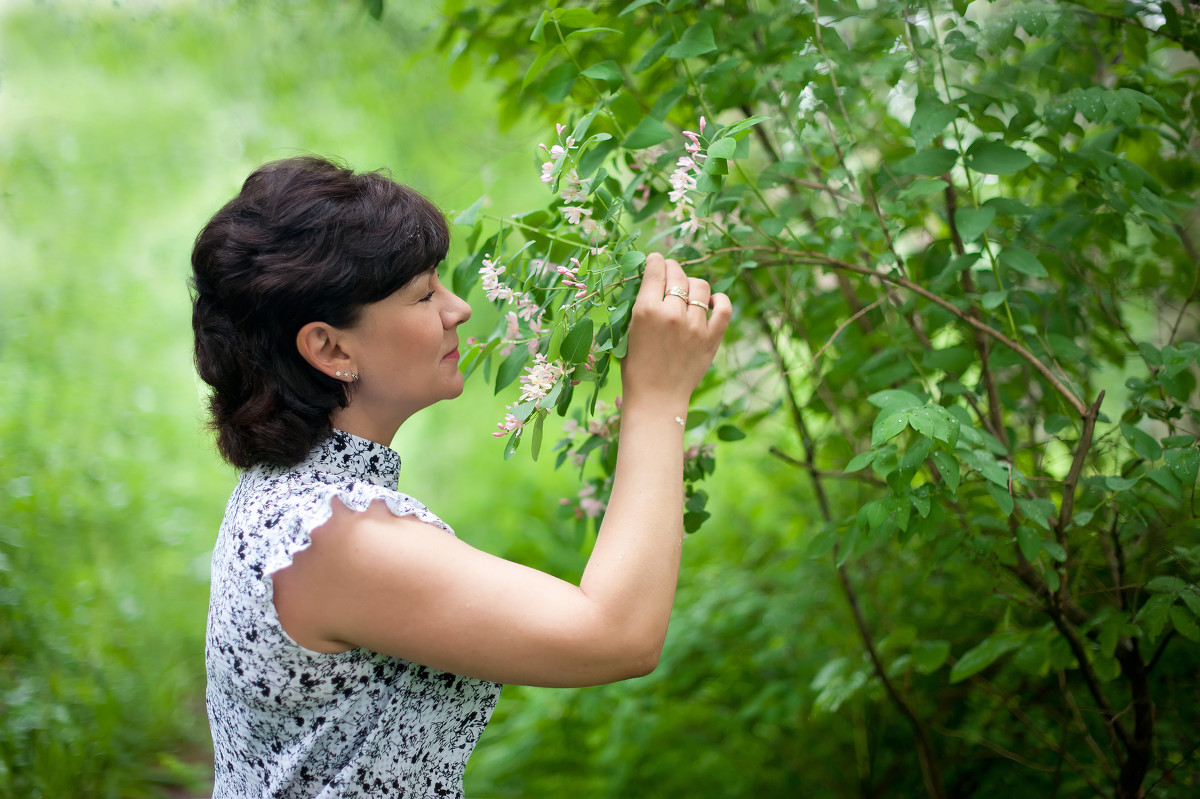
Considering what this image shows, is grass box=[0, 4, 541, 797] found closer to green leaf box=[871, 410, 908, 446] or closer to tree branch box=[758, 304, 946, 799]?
tree branch box=[758, 304, 946, 799]

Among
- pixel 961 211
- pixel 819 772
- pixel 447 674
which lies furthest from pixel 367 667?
pixel 819 772

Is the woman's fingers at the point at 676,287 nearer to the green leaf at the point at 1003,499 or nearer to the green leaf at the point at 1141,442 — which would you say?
the green leaf at the point at 1003,499

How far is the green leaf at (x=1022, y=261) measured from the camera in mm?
1239

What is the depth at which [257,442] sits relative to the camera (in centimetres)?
110

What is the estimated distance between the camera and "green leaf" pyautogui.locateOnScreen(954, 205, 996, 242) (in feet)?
3.95

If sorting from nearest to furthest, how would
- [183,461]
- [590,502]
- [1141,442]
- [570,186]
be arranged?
[570,186] < [1141,442] < [590,502] < [183,461]

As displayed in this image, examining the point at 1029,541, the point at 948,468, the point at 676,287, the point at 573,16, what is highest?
the point at 573,16

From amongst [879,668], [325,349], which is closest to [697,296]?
[325,349]

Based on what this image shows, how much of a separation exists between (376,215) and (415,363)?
206 millimetres

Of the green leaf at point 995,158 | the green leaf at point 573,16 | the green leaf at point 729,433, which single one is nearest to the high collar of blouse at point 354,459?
the green leaf at point 729,433

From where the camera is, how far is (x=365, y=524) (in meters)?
0.95

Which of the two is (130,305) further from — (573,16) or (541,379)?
(541,379)

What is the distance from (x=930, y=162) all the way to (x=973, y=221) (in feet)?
0.36

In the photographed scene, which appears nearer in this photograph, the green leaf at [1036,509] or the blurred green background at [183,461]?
the green leaf at [1036,509]
